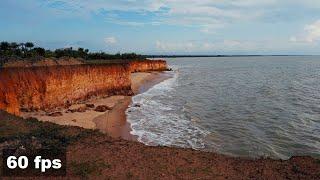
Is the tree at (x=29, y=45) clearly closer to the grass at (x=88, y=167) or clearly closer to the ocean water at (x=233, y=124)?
the ocean water at (x=233, y=124)

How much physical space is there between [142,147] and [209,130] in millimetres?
10634

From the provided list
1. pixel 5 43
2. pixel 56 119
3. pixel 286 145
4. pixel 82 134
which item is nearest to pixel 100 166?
pixel 82 134

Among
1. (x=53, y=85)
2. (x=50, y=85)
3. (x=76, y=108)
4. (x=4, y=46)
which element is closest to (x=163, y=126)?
(x=76, y=108)

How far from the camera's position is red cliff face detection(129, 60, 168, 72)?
3175 inches

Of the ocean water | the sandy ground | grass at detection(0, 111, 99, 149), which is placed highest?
grass at detection(0, 111, 99, 149)

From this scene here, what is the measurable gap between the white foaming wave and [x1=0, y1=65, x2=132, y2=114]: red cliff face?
213 inches

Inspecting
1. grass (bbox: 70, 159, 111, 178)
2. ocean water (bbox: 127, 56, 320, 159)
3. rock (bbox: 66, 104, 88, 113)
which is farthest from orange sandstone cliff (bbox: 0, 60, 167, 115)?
grass (bbox: 70, 159, 111, 178)

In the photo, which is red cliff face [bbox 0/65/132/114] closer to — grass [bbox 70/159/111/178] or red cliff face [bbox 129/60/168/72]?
grass [bbox 70/159/111/178]

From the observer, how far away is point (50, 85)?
28828 mm

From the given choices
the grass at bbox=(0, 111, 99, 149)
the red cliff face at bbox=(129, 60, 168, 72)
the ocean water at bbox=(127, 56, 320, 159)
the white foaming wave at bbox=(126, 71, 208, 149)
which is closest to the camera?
the grass at bbox=(0, 111, 99, 149)

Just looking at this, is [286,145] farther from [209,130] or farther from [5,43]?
[5,43]

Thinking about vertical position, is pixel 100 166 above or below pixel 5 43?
below

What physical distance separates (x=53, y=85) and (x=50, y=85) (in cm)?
42

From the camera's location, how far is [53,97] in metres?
29.1
